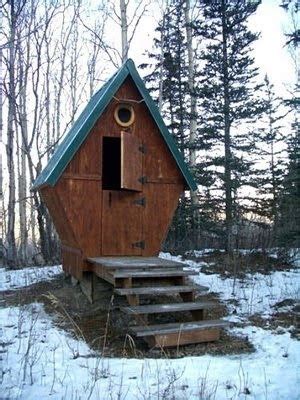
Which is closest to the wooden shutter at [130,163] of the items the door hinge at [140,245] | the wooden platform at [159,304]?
the door hinge at [140,245]

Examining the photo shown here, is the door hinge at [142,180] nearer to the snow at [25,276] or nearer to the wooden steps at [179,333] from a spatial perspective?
the wooden steps at [179,333]

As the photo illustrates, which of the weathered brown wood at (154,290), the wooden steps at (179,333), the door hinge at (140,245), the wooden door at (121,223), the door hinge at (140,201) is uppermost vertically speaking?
the door hinge at (140,201)

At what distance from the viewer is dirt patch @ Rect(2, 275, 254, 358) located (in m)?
6.07

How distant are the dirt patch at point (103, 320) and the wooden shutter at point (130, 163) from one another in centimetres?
A: 196

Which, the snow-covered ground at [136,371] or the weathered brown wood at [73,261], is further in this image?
the weathered brown wood at [73,261]

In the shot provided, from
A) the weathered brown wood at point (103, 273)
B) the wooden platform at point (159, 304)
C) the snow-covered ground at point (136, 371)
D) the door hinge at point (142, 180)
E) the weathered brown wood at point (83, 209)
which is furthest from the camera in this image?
the door hinge at point (142, 180)

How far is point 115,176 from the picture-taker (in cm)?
1124

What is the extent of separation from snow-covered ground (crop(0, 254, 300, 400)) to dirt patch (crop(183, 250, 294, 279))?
3844 mm

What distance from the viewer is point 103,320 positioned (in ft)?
25.1

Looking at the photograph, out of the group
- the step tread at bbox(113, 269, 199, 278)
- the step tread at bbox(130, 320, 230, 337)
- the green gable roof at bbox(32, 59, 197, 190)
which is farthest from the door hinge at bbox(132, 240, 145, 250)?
the step tread at bbox(130, 320, 230, 337)

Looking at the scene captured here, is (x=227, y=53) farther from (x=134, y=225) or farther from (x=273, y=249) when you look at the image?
(x=134, y=225)

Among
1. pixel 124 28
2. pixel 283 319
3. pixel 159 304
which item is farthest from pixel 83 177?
pixel 124 28

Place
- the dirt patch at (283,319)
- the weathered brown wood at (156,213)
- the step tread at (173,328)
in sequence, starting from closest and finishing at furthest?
the step tread at (173,328), the dirt patch at (283,319), the weathered brown wood at (156,213)

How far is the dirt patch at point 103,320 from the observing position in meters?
6.07
